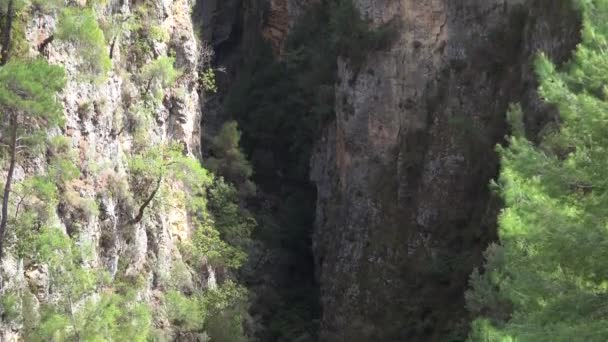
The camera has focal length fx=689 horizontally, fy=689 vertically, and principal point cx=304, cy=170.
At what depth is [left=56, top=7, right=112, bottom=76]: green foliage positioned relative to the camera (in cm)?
1472

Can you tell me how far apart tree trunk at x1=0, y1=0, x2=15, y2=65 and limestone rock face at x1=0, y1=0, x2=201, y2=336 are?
2.64ft

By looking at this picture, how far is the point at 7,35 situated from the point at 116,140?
18.0ft

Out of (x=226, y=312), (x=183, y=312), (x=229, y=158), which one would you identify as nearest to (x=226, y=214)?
(x=229, y=158)

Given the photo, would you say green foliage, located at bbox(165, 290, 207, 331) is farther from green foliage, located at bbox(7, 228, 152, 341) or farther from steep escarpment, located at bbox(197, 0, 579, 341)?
steep escarpment, located at bbox(197, 0, 579, 341)

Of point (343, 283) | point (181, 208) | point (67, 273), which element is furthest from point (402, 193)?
point (67, 273)

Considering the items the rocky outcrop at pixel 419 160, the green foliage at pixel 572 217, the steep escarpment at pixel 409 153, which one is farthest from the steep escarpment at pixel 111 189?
the green foliage at pixel 572 217

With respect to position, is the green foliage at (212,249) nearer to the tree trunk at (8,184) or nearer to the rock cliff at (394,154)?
the rock cliff at (394,154)

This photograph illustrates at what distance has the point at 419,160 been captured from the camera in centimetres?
2814

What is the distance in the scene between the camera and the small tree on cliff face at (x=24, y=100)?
11.3m

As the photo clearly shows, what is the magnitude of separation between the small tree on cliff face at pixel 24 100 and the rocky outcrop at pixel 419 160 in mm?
16224

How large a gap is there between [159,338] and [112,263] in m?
2.46

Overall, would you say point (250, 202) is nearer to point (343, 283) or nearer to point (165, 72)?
point (343, 283)

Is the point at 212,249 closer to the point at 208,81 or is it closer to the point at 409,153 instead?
the point at 208,81

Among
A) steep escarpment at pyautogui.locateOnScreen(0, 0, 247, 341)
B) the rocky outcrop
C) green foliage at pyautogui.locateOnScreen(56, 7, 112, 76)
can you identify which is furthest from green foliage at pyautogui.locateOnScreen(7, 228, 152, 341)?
→ the rocky outcrop
